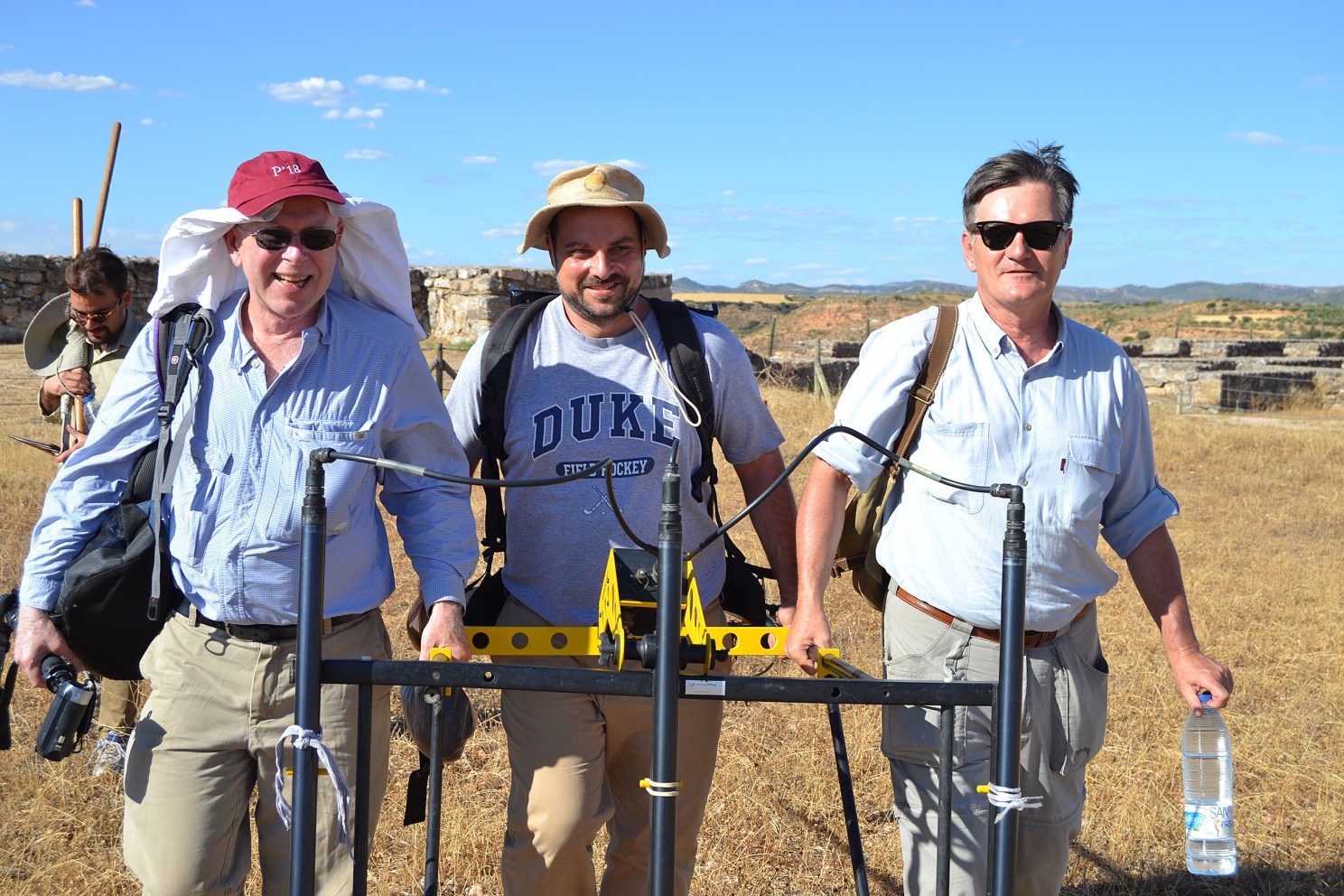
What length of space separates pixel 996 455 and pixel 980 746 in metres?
0.72

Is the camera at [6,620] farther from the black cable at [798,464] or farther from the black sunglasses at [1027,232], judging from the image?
the black sunglasses at [1027,232]

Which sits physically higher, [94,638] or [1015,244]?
[1015,244]

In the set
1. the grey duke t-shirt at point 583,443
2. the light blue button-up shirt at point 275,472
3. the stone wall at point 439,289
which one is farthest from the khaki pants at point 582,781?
the stone wall at point 439,289

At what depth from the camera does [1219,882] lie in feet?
13.1

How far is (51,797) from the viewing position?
4.23m

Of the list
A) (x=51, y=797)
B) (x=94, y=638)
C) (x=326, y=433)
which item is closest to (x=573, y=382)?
(x=326, y=433)

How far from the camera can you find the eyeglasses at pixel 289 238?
2.74 m

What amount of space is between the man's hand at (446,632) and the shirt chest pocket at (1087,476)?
1.51 metres

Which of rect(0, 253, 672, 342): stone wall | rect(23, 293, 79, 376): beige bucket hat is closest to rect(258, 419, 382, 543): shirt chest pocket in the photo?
rect(23, 293, 79, 376): beige bucket hat

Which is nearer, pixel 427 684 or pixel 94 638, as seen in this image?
pixel 427 684

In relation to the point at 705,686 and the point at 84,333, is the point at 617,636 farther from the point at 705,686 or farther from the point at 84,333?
the point at 84,333

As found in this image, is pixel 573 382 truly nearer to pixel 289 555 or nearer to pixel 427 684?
pixel 289 555

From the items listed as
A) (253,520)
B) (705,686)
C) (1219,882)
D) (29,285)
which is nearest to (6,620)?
(253,520)

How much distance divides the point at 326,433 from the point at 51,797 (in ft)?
7.98
